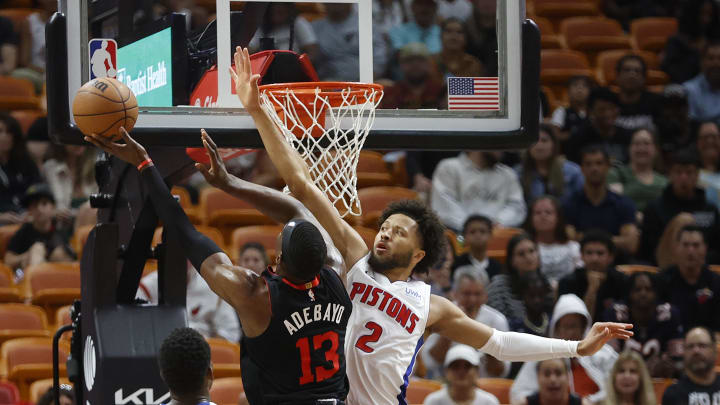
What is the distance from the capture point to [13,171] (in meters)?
9.35

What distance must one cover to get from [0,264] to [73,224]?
0.71 meters

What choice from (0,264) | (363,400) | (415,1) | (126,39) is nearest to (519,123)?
(363,400)

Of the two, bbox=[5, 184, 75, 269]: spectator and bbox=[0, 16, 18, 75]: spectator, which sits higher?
bbox=[0, 16, 18, 75]: spectator

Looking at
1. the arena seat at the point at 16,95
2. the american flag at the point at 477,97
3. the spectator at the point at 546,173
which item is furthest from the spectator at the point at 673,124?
the american flag at the point at 477,97

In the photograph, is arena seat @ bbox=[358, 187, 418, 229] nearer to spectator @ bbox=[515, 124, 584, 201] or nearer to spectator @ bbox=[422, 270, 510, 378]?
spectator @ bbox=[515, 124, 584, 201]

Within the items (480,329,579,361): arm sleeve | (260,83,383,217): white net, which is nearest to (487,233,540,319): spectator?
(480,329,579,361): arm sleeve

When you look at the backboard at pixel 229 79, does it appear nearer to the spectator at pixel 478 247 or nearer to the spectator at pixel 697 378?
the spectator at pixel 697 378

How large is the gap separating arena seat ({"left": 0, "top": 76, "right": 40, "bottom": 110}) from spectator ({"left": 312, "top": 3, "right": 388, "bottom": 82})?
2.76m

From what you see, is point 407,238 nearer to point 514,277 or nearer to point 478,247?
point 514,277

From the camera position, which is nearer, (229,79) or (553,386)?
(229,79)

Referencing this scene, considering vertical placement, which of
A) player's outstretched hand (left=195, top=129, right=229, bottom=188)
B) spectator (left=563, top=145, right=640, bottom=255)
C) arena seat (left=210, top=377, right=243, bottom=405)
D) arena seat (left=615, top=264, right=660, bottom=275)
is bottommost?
arena seat (left=210, top=377, right=243, bottom=405)

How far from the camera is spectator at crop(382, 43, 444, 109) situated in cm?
550

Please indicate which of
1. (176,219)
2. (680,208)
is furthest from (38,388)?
(680,208)

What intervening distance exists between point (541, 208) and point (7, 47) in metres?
4.73
